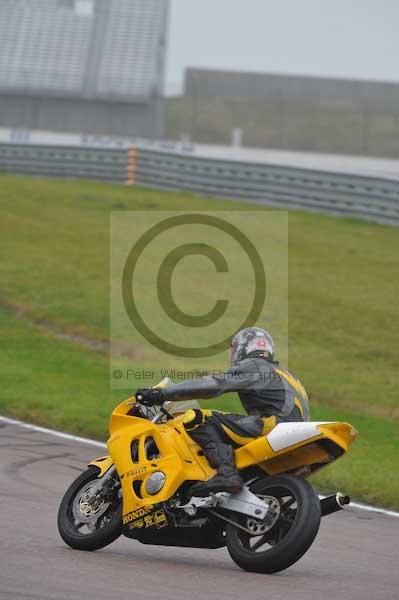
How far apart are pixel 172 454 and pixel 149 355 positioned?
29.7ft

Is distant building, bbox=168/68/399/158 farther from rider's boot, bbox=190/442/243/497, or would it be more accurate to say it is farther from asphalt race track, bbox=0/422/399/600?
rider's boot, bbox=190/442/243/497

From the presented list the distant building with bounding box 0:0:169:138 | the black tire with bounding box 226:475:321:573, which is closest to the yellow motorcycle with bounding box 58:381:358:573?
the black tire with bounding box 226:475:321:573

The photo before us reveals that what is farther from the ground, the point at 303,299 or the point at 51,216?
the point at 51,216

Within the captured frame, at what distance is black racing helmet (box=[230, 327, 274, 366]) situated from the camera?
775 centimetres

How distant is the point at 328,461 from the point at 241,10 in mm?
51036

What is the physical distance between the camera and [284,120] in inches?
1567

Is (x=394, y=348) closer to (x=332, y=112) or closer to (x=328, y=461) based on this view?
(x=328, y=461)

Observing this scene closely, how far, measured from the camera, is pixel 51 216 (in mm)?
27250

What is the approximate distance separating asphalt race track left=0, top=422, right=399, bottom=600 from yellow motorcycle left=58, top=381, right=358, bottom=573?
0.54 ft

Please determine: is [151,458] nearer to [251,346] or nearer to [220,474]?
[220,474]

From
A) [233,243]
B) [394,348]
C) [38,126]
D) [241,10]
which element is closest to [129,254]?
[233,243]

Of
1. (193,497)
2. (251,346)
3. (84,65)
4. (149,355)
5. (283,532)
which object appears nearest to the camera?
(283,532)

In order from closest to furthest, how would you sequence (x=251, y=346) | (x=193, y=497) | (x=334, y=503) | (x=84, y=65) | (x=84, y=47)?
1. (x=334, y=503)
2. (x=193, y=497)
3. (x=251, y=346)
4. (x=84, y=65)
5. (x=84, y=47)

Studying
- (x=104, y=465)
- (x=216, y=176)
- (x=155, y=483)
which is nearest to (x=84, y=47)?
(x=216, y=176)
